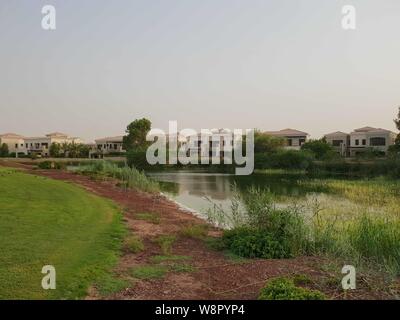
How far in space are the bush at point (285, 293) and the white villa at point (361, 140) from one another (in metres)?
57.6

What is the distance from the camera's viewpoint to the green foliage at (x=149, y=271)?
603 centimetres

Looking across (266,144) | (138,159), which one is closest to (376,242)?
(138,159)

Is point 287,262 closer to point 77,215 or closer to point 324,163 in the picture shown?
point 77,215

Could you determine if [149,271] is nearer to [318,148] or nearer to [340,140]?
[318,148]

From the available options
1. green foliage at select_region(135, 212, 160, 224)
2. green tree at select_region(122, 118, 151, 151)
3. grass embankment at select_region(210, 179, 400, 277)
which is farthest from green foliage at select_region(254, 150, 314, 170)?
grass embankment at select_region(210, 179, 400, 277)

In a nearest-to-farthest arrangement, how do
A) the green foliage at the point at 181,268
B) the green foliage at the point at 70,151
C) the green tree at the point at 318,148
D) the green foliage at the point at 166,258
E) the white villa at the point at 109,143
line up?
the green foliage at the point at 181,268 → the green foliage at the point at 166,258 → the green tree at the point at 318,148 → the green foliage at the point at 70,151 → the white villa at the point at 109,143

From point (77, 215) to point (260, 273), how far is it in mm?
5568

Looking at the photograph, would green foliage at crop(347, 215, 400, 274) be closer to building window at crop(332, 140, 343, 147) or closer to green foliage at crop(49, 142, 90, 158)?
green foliage at crop(49, 142, 90, 158)

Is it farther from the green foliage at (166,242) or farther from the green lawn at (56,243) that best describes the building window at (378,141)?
the green foliage at (166,242)

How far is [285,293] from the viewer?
4828 millimetres

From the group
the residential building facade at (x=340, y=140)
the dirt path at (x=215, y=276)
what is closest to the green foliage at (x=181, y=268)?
the dirt path at (x=215, y=276)

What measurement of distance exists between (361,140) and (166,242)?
63.4 meters

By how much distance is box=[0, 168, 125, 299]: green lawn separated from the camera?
5.29m
